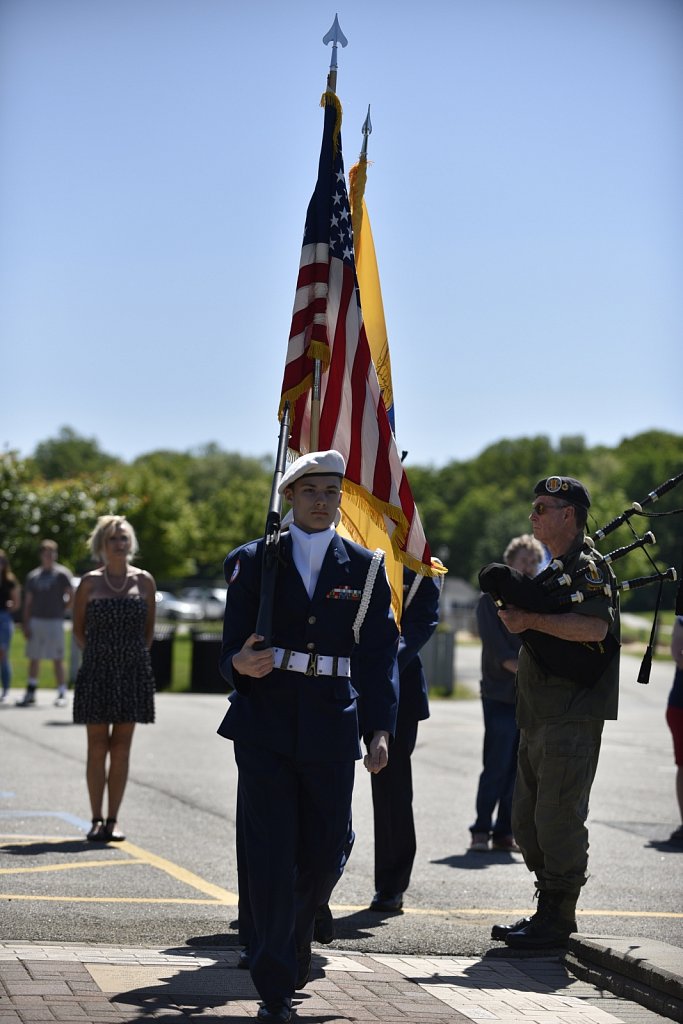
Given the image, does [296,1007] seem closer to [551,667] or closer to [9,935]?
[9,935]

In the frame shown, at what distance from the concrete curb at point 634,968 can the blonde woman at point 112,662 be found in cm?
382

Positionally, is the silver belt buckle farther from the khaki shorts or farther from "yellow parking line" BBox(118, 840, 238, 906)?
the khaki shorts

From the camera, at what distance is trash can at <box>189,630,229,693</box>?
22359 millimetres

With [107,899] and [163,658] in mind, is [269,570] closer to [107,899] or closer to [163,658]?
[107,899]

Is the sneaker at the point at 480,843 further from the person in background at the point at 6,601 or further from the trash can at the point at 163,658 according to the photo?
the trash can at the point at 163,658

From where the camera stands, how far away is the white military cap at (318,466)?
5418mm

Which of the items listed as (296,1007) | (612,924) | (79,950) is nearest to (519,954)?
(612,924)

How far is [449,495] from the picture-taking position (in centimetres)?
15412

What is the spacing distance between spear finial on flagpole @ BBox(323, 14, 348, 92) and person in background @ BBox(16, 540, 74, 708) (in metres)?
11.8

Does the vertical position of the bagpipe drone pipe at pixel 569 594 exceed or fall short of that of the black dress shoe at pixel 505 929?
it exceeds it

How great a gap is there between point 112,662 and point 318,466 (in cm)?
451

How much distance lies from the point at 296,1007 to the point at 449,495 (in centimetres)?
14928

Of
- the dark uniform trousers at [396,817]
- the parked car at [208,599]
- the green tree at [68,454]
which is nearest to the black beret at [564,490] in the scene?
the dark uniform trousers at [396,817]

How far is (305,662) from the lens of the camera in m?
5.25
